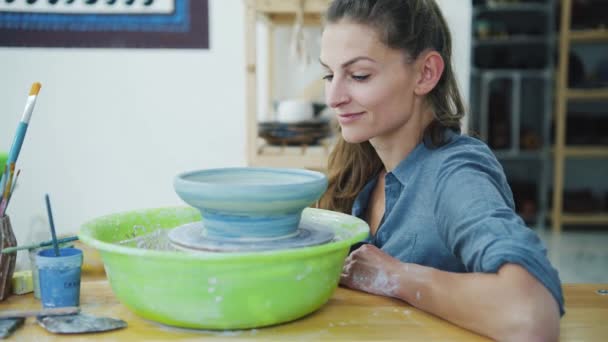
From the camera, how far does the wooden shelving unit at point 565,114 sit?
4.78 m

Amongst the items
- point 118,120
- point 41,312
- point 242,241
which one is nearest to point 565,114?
point 118,120

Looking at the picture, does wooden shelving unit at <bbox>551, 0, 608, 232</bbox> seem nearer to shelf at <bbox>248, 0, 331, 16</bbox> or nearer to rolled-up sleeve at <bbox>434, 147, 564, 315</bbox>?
shelf at <bbox>248, 0, 331, 16</bbox>

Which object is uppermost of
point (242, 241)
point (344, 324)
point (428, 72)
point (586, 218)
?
point (428, 72)

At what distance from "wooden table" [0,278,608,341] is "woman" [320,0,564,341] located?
0.04 metres

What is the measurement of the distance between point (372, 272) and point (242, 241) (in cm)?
25

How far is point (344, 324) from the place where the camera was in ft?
2.65

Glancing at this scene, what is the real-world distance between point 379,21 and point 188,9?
175 centimetres

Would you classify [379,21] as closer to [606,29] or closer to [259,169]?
[259,169]

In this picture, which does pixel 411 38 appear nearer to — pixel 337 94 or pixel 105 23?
pixel 337 94

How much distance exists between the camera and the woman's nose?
1.11m

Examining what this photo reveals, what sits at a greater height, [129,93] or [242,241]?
[129,93]

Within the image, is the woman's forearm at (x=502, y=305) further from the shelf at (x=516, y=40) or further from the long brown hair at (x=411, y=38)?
the shelf at (x=516, y=40)

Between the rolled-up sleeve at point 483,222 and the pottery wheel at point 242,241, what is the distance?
0.20 meters

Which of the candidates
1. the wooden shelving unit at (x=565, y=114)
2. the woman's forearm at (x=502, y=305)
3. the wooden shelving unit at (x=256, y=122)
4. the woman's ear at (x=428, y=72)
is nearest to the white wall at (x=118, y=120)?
the wooden shelving unit at (x=256, y=122)
